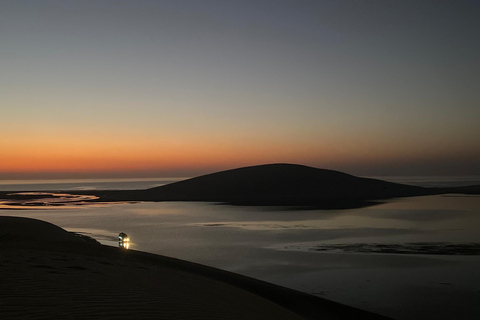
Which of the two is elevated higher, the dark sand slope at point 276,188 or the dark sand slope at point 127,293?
the dark sand slope at point 276,188

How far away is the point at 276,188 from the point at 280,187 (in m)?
0.70

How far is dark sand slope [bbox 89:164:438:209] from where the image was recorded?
61.7 metres

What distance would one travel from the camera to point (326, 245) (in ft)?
63.7

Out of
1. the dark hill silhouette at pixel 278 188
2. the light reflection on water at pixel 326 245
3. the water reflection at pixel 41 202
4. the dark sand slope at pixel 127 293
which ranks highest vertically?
the dark hill silhouette at pixel 278 188

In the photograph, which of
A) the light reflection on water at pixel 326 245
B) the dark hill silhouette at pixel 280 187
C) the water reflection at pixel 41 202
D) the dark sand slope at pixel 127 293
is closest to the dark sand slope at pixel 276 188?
the dark hill silhouette at pixel 280 187

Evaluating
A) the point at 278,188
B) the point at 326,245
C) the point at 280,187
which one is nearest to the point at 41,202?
the point at 278,188

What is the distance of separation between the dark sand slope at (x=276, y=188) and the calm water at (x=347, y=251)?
2871cm

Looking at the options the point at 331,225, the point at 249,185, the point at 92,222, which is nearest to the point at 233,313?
the point at 331,225

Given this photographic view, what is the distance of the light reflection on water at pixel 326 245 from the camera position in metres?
11.8

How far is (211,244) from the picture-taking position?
811 inches

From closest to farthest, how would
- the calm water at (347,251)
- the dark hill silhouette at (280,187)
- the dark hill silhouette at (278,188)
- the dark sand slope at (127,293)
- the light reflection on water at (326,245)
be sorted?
the dark sand slope at (127,293)
the calm water at (347,251)
the light reflection on water at (326,245)
the dark hill silhouette at (278,188)
the dark hill silhouette at (280,187)

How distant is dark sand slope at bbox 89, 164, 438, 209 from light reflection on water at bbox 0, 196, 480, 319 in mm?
27848

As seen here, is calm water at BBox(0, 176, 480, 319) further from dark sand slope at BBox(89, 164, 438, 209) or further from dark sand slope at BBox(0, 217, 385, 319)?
dark sand slope at BBox(89, 164, 438, 209)

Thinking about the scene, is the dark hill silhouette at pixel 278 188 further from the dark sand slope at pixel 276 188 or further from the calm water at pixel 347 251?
the calm water at pixel 347 251
